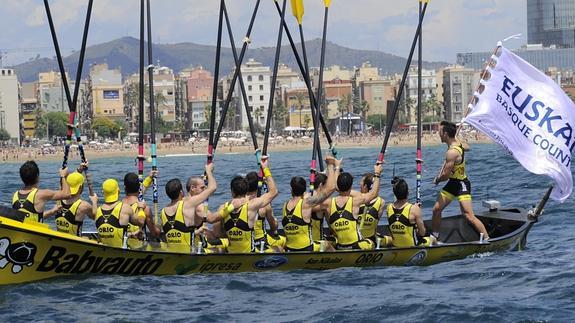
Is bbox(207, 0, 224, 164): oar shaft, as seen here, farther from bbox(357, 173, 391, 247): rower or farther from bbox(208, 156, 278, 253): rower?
bbox(357, 173, 391, 247): rower

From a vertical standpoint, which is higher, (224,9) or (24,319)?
(224,9)

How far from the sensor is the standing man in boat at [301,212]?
18.2 m

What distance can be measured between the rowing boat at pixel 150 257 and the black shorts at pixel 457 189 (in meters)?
0.88

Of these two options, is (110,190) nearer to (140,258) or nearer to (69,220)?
(69,220)

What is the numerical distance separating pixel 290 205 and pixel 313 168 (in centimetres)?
290

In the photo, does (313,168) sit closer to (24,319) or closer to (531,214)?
(531,214)

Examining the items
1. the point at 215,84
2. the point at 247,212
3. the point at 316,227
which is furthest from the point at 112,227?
the point at 215,84

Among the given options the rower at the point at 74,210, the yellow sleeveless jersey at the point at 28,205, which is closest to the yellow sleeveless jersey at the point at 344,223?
the rower at the point at 74,210

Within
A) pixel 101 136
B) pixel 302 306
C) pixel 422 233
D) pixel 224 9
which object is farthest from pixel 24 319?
pixel 101 136

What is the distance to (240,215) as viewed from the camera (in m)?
17.9

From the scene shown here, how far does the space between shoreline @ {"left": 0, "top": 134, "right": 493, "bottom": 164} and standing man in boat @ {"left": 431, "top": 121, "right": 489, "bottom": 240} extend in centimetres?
10703

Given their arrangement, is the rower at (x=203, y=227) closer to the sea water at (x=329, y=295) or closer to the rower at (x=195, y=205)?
the rower at (x=195, y=205)

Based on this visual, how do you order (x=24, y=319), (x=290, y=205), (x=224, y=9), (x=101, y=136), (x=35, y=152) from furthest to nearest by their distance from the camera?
(x=101, y=136)
(x=35, y=152)
(x=224, y=9)
(x=290, y=205)
(x=24, y=319)

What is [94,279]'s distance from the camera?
55.8 feet
